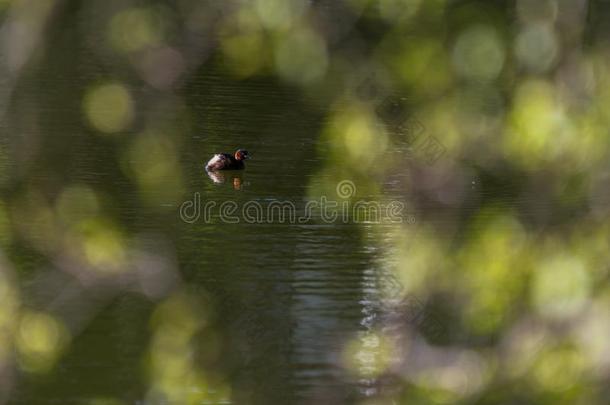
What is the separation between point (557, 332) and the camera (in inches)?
101

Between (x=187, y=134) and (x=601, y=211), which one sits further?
(x=187, y=134)

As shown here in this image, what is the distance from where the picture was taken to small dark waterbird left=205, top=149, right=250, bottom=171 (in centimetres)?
648

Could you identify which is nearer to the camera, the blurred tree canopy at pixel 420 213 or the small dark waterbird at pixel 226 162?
the blurred tree canopy at pixel 420 213

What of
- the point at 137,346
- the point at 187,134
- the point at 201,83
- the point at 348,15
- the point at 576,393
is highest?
the point at 201,83

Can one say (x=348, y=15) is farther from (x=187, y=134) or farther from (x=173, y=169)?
(x=187, y=134)

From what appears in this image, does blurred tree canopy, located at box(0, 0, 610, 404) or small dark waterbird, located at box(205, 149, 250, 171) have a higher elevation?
small dark waterbird, located at box(205, 149, 250, 171)

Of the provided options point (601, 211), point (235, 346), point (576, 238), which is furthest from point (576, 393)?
point (235, 346)

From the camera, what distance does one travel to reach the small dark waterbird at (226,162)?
6.48 m

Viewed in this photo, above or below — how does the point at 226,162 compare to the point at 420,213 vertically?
above

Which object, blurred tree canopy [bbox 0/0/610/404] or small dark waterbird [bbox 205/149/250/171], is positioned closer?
blurred tree canopy [bbox 0/0/610/404]

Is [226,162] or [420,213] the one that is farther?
[226,162]

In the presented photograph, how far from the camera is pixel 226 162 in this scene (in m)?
6.47

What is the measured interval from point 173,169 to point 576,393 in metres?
3.87

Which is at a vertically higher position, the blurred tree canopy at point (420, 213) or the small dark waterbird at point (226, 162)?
the small dark waterbird at point (226, 162)
